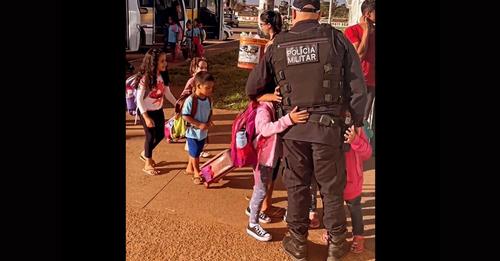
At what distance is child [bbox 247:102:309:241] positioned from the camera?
390 centimetres

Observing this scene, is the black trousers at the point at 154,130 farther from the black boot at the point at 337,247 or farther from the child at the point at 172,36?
the child at the point at 172,36

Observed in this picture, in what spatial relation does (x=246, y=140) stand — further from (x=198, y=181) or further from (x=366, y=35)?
(x=366, y=35)

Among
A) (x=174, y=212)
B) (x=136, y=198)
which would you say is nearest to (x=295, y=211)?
(x=174, y=212)

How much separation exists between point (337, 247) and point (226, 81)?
869cm

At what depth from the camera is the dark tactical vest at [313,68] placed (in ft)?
11.2

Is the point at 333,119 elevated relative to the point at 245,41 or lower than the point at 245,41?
lower

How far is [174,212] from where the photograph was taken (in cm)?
465

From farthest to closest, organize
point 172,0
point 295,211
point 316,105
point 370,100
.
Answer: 1. point 172,0
2. point 370,100
3. point 295,211
4. point 316,105

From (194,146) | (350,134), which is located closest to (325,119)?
(350,134)

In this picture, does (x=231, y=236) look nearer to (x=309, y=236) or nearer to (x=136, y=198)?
(x=309, y=236)

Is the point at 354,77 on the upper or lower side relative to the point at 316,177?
upper

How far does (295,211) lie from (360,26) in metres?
2.37

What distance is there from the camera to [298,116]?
3.56 meters

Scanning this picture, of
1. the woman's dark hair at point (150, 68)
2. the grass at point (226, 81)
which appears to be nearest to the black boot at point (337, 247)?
the woman's dark hair at point (150, 68)
